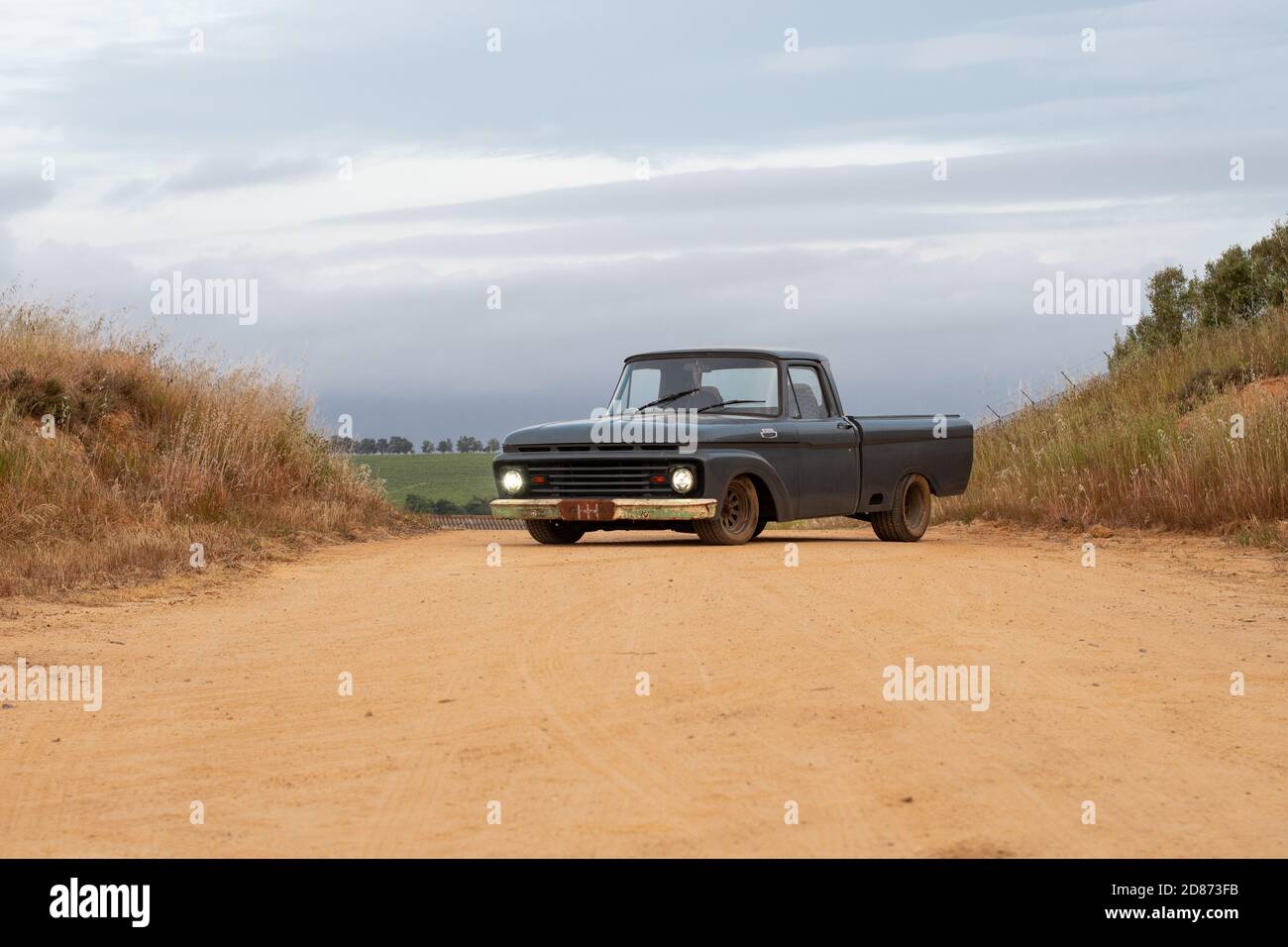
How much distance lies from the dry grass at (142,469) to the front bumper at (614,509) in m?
2.91

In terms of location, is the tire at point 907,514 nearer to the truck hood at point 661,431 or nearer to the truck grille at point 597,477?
the truck hood at point 661,431

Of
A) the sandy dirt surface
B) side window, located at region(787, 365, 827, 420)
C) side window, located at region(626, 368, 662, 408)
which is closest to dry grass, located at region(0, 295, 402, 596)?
the sandy dirt surface

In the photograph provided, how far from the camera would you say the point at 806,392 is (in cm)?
1675

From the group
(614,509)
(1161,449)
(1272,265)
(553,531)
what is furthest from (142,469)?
(1272,265)

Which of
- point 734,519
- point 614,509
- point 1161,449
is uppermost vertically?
point 1161,449

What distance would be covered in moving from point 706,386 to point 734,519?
5.11 feet

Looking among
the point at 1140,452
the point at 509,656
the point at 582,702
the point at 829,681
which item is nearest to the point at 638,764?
the point at 582,702

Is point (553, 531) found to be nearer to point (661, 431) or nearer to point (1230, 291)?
point (661, 431)

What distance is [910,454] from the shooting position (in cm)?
1797

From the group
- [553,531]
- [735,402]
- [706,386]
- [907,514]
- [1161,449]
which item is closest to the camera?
[735,402]

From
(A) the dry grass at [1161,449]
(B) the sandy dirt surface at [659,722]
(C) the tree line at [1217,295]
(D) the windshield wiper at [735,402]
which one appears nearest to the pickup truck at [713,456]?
(D) the windshield wiper at [735,402]

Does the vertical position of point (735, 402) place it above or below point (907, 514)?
above

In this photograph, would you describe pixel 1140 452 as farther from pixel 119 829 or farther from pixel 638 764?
pixel 119 829

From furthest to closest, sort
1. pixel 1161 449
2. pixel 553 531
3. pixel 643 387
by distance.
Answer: pixel 1161 449 → pixel 553 531 → pixel 643 387
